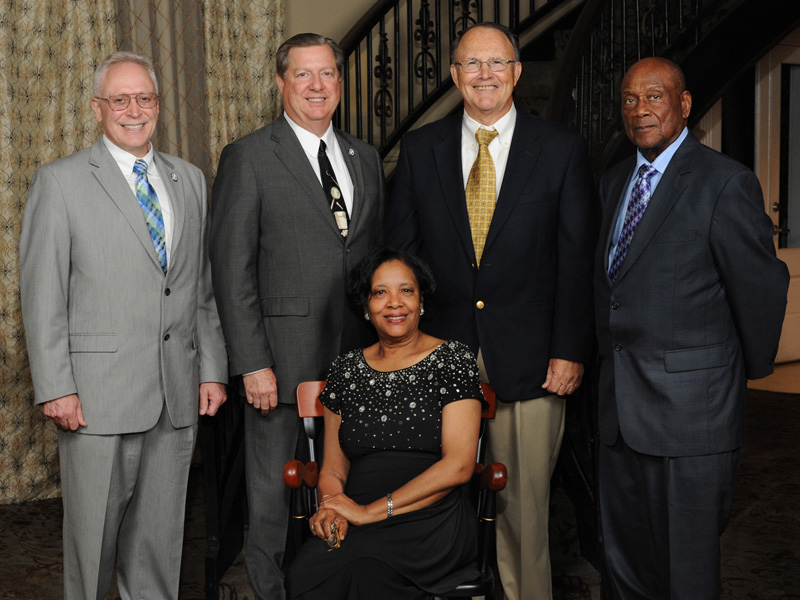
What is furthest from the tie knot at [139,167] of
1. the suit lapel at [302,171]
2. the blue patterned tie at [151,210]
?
the suit lapel at [302,171]

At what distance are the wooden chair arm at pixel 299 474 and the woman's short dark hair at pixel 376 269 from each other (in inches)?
20.5

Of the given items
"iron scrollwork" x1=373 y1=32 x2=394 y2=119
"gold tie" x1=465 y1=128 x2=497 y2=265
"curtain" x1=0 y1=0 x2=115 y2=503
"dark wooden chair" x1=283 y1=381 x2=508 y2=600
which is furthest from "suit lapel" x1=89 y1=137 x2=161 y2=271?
"iron scrollwork" x1=373 y1=32 x2=394 y2=119

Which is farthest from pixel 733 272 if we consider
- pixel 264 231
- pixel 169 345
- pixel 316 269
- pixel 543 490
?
pixel 169 345

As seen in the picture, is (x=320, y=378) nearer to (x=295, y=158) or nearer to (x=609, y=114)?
(x=295, y=158)

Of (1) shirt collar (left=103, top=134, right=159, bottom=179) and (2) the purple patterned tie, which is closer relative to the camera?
(2) the purple patterned tie

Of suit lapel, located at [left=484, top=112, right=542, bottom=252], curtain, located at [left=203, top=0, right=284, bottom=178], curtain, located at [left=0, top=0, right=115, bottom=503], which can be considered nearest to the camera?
suit lapel, located at [left=484, top=112, right=542, bottom=252]

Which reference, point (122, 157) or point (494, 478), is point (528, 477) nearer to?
point (494, 478)

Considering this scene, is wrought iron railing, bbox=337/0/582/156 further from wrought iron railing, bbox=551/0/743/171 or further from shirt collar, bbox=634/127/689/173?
shirt collar, bbox=634/127/689/173

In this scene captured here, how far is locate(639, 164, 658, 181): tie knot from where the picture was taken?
2.40 metres

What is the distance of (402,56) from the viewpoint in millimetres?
5977

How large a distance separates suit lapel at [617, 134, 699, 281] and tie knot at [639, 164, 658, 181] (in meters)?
0.06

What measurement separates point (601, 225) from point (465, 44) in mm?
Result: 693

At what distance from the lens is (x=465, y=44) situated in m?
2.64

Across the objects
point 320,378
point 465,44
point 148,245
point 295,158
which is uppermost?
point 465,44
